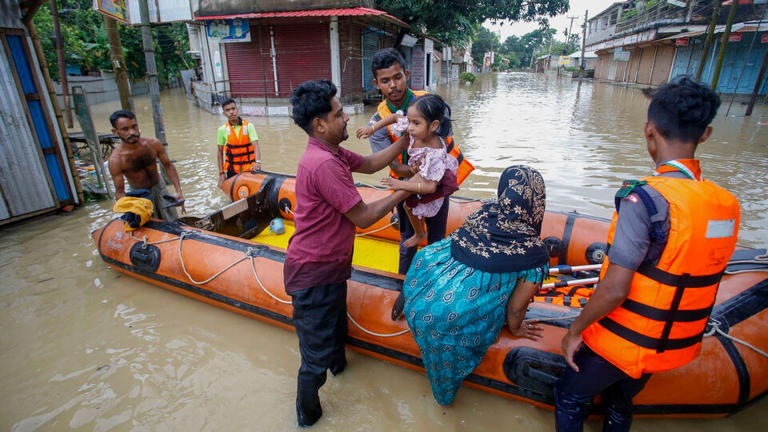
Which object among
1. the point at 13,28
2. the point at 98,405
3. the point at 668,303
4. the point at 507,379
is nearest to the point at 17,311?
the point at 98,405

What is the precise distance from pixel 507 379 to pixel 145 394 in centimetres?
241

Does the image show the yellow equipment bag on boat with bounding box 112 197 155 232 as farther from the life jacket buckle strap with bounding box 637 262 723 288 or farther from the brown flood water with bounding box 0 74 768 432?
the life jacket buckle strap with bounding box 637 262 723 288

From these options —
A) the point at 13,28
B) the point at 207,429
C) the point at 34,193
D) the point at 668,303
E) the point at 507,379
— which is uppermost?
the point at 13,28

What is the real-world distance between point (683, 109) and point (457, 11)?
1688 cm

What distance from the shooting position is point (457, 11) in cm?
1609

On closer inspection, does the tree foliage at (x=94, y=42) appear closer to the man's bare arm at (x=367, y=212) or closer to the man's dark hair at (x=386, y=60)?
the man's dark hair at (x=386, y=60)

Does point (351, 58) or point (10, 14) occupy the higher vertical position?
point (10, 14)

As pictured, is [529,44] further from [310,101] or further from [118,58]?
[310,101]

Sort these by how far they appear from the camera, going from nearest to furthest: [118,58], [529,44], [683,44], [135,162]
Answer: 1. [135,162]
2. [118,58]
3. [683,44]
4. [529,44]

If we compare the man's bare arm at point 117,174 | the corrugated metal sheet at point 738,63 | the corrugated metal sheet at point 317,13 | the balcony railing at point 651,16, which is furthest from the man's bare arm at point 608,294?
the balcony railing at point 651,16

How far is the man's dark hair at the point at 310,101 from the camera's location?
194 centimetres

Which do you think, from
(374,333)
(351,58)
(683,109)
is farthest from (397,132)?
(351,58)

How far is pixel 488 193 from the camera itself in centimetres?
634

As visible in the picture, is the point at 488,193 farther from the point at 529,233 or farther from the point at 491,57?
the point at 491,57
